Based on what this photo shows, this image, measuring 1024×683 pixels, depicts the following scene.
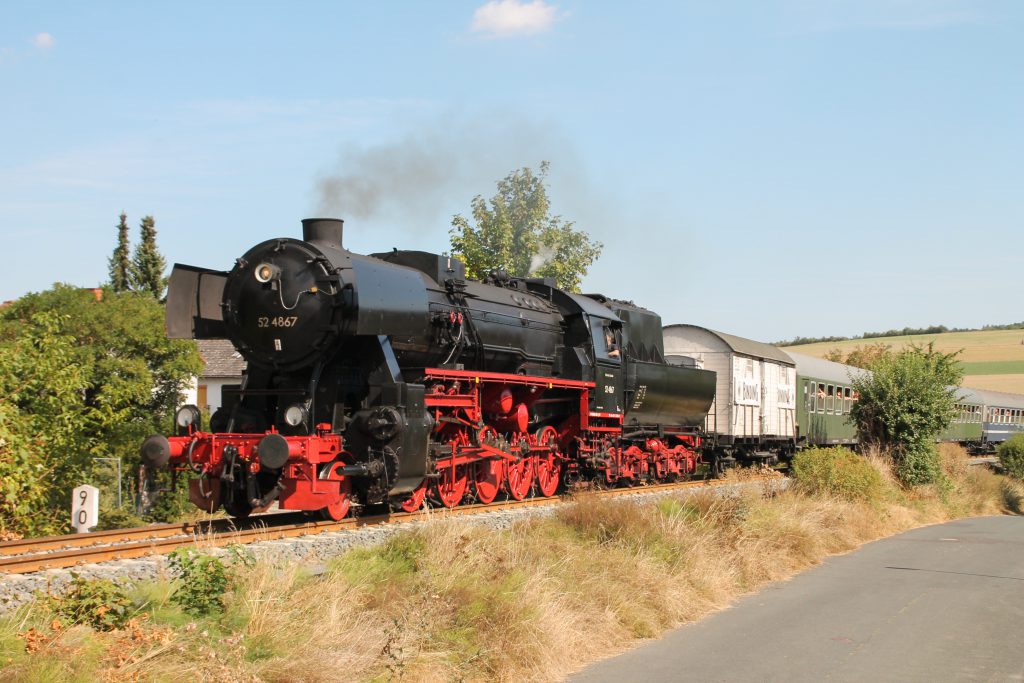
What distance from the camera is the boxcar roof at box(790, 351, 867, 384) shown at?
100ft

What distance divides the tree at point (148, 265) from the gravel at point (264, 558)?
43.9m

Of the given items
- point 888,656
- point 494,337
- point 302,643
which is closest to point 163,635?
point 302,643

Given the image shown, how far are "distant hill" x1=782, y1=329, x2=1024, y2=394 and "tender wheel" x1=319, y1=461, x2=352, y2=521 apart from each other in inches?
2703

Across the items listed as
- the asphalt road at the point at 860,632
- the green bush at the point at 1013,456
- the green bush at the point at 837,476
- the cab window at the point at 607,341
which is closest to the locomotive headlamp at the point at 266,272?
the asphalt road at the point at 860,632

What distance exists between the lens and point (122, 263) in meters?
54.6

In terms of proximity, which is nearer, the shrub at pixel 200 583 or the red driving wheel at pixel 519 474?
the shrub at pixel 200 583

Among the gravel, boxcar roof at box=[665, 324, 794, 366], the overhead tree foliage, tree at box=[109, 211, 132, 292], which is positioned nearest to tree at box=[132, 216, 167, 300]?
tree at box=[109, 211, 132, 292]

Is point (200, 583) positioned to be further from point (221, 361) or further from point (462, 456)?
point (221, 361)

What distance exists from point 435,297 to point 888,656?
782 cm

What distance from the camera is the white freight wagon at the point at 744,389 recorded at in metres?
25.0

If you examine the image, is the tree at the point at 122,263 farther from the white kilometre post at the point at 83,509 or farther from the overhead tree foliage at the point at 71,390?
the white kilometre post at the point at 83,509

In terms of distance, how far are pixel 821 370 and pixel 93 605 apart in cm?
2839

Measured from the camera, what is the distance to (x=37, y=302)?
25219 mm

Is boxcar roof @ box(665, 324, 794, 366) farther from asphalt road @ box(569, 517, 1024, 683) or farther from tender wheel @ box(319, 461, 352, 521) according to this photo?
tender wheel @ box(319, 461, 352, 521)
